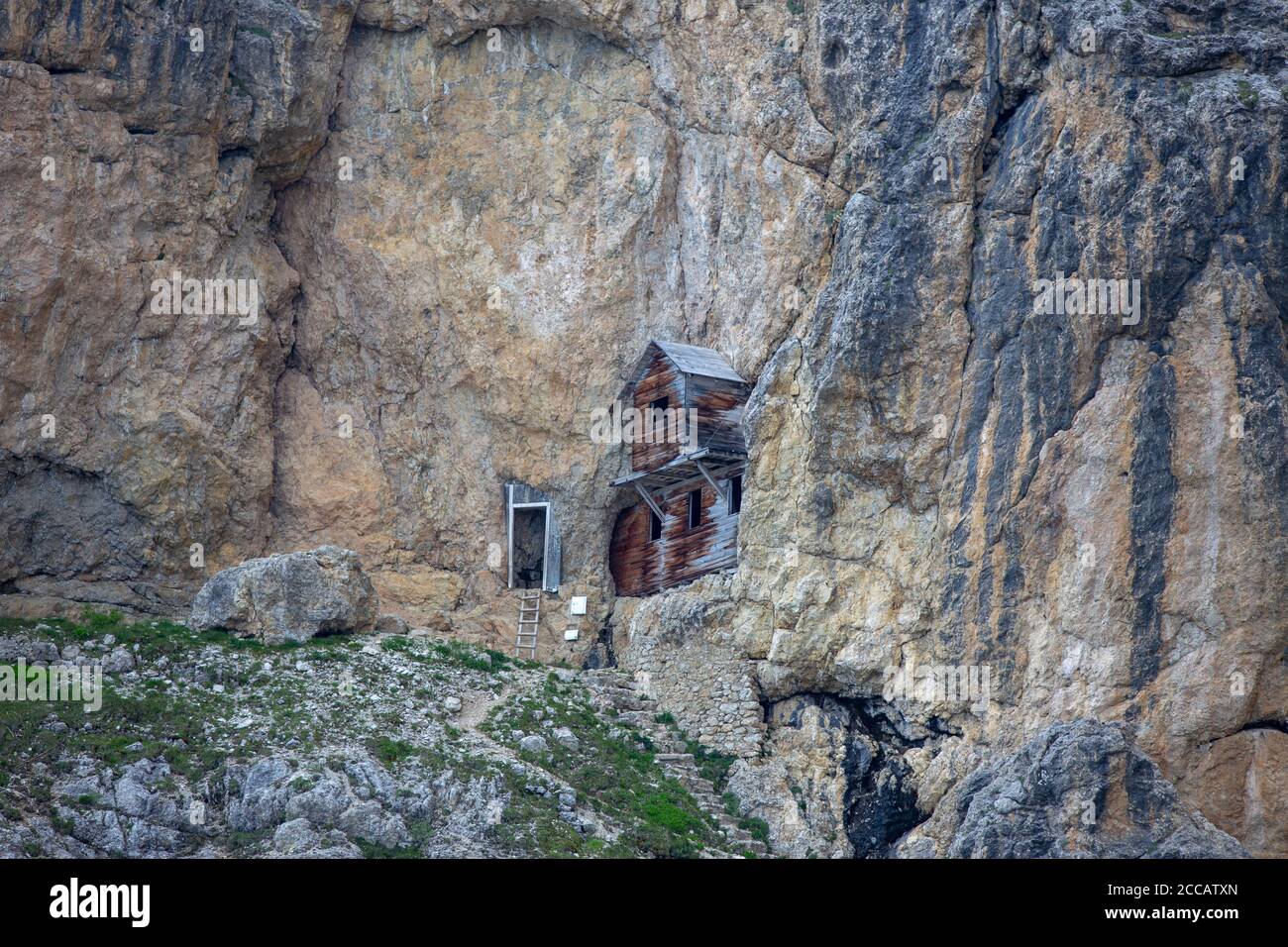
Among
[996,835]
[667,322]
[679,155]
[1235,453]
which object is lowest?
[996,835]

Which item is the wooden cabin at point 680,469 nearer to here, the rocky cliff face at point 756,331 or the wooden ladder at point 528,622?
the rocky cliff face at point 756,331

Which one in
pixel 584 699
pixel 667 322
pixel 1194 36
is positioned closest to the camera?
pixel 1194 36

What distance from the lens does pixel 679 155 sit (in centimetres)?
4869

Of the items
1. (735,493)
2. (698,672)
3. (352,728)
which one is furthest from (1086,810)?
(352,728)

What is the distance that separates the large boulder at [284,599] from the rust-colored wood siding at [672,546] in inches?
317

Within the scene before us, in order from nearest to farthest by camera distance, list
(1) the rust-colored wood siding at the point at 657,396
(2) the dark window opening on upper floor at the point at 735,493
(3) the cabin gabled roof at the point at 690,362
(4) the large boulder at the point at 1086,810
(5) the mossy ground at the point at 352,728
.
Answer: (4) the large boulder at the point at 1086,810 → (5) the mossy ground at the point at 352,728 → (2) the dark window opening on upper floor at the point at 735,493 → (3) the cabin gabled roof at the point at 690,362 → (1) the rust-colored wood siding at the point at 657,396

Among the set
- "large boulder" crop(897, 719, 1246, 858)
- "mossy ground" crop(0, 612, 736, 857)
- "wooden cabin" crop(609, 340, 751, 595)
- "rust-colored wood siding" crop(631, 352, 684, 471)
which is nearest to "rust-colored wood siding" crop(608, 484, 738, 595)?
"wooden cabin" crop(609, 340, 751, 595)

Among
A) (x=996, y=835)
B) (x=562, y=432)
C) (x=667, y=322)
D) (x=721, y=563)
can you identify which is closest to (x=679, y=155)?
(x=667, y=322)

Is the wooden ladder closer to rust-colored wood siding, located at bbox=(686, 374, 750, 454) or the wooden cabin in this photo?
the wooden cabin

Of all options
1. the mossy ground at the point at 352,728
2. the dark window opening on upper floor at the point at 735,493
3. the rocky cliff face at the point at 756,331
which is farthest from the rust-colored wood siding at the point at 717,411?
the mossy ground at the point at 352,728

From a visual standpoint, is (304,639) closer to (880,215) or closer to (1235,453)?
(880,215)

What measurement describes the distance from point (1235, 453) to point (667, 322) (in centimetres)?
1687

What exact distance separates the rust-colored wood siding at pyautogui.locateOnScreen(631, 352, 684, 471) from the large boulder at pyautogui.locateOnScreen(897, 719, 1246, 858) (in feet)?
47.5

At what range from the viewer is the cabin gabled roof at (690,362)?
45.5 meters
